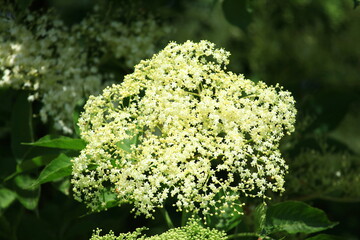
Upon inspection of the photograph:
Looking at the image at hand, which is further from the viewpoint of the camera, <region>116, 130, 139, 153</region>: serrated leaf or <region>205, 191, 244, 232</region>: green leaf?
<region>205, 191, 244, 232</region>: green leaf

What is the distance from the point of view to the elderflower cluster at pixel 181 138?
146cm

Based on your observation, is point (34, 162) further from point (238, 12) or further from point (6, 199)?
point (238, 12)

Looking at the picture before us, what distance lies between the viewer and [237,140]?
1.50 meters

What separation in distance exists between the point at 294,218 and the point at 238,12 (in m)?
0.98

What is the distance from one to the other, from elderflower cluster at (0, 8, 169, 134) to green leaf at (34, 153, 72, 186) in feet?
1.19

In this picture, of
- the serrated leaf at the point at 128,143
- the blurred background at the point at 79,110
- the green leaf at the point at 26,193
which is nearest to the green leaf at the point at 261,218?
the serrated leaf at the point at 128,143

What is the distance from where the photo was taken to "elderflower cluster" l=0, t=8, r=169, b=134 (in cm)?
208

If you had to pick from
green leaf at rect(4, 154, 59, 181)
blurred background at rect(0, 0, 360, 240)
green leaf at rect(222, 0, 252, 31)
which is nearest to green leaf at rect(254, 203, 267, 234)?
blurred background at rect(0, 0, 360, 240)

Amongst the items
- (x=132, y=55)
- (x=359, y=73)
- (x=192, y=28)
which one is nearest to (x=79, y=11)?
(x=132, y=55)

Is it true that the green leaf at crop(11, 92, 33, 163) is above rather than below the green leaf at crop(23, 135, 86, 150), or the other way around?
above

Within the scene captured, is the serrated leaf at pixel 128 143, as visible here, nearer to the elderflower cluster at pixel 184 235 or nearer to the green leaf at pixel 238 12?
the elderflower cluster at pixel 184 235

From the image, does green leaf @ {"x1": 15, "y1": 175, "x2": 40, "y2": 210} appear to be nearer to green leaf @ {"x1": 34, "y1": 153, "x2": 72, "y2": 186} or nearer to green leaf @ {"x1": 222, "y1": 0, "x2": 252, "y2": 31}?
green leaf @ {"x1": 34, "y1": 153, "x2": 72, "y2": 186}

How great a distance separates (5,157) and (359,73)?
8.51 feet

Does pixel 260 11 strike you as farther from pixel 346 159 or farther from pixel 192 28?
pixel 346 159
